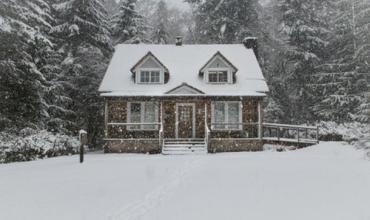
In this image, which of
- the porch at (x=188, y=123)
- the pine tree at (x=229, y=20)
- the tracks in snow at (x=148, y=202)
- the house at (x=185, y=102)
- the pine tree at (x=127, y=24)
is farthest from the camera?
the pine tree at (x=229, y=20)

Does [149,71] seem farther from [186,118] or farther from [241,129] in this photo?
[241,129]

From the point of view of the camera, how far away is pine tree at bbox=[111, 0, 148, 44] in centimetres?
3241

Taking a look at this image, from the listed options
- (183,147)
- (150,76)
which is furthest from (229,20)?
(183,147)

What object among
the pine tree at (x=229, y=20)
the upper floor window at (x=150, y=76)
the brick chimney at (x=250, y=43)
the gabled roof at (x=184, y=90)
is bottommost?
the gabled roof at (x=184, y=90)

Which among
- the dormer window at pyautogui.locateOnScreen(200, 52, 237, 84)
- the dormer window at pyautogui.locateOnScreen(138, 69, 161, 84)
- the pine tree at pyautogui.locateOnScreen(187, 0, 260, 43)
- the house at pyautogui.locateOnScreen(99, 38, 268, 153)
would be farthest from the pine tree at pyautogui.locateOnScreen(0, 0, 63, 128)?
the pine tree at pyautogui.locateOnScreen(187, 0, 260, 43)

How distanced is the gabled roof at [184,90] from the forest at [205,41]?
24.1 feet

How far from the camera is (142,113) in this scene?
23.9 metres

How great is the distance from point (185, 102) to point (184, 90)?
1321 mm

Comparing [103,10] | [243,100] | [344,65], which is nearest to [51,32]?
[103,10]

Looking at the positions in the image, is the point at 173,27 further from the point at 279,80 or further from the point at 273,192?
the point at 273,192

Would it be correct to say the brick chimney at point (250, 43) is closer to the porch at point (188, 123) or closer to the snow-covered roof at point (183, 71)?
the snow-covered roof at point (183, 71)

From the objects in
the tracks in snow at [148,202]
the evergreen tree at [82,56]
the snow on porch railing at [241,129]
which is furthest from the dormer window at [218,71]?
the tracks in snow at [148,202]

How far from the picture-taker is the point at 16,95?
20.4 metres

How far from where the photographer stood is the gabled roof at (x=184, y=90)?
22.7 metres
